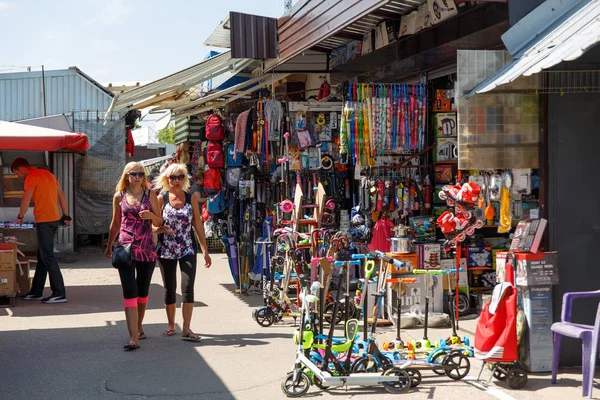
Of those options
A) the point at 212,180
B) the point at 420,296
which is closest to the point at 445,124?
the point at 420,296

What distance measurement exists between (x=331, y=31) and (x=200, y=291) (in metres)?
5.13

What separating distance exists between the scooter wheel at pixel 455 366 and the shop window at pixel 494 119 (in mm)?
1768

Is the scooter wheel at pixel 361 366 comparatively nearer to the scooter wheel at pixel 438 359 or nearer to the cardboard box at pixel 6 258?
the scooter wheel at pixel 438 359

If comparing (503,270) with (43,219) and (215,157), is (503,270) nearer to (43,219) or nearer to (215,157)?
(43,219)


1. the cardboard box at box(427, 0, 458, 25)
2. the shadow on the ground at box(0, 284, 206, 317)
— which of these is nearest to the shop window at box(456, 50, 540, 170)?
the cardboard box at box(427, 0, 458, 25)

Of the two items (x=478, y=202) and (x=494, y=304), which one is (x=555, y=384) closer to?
(x=494, y=304)

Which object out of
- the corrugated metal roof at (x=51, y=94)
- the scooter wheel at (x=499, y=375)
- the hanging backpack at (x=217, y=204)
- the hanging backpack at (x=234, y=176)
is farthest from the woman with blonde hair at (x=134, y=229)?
the corrugated metal roof at (x=51, y=94)

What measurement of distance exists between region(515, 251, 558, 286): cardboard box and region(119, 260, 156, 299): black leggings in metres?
3.96

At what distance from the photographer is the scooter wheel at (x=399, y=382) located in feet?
20.8

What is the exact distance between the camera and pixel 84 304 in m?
11.5

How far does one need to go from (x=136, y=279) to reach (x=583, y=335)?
486 centimetres

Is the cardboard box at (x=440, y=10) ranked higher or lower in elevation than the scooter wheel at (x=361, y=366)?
higher

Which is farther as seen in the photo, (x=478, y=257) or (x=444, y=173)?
(x=444, y=173)

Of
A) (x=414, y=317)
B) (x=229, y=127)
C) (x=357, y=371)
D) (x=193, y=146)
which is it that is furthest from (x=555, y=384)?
(x=193, y=146)
